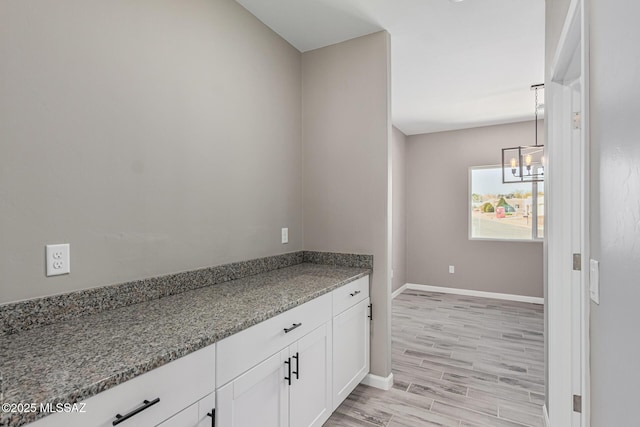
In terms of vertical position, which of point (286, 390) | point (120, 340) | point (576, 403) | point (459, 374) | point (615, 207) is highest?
point (615, 207)

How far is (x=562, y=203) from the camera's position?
5.82 ft

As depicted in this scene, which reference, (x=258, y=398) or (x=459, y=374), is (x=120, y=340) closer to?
(x=258, y=398)

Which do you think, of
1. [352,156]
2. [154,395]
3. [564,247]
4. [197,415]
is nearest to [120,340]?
[154,395]

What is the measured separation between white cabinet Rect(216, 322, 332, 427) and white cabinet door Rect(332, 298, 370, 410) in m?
0.10

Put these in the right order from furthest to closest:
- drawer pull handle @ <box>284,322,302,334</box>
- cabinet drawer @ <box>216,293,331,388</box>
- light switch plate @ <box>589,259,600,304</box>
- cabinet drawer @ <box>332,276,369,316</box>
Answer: cabinet drawer @ <box>332,276,369,316</box> → drawer pull handle @ <box>284,322,302,334</box> → cabinet drawer @ <box>216,293,331,388</box> → light switch plate @ <box>589,259,600,304</box>

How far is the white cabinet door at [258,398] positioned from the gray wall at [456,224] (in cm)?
446

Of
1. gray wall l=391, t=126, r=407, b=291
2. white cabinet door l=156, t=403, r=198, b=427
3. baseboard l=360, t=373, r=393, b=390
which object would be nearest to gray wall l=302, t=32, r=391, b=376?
baseboard l=360, t=373, r=393, b=390

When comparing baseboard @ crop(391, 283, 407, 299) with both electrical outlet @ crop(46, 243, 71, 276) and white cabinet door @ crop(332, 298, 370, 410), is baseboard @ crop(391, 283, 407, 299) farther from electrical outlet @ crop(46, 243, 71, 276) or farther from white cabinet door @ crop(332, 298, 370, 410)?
electrical outlet @ crop(46, 243, 71, 276)

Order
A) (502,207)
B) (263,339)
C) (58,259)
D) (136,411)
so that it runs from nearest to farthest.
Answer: (136,411), (58,259), (263,339), (502,207)

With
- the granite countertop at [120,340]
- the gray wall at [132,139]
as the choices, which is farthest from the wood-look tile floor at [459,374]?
the gray wall at [132,139]

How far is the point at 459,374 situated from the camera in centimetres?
272

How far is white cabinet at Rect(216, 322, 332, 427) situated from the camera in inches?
50.6

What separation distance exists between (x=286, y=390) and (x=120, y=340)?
2.66 feet

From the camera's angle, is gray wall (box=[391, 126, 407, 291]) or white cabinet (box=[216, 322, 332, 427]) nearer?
white cabinet (box=[216, 322, 332, 427])
